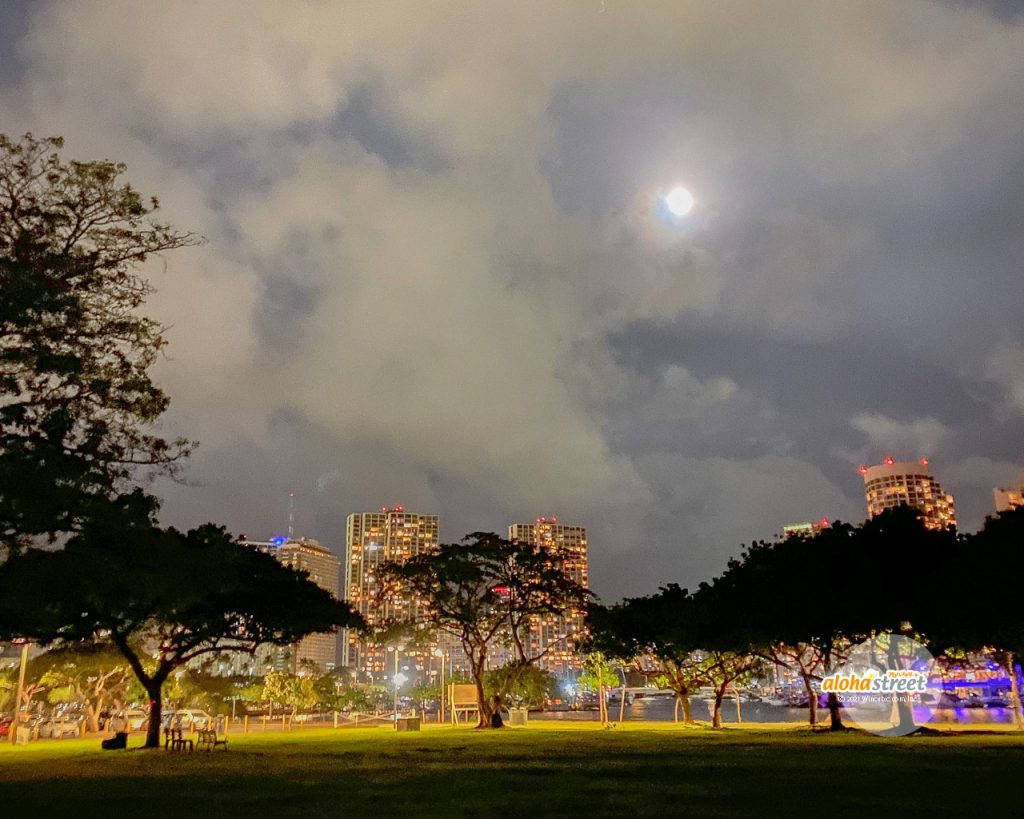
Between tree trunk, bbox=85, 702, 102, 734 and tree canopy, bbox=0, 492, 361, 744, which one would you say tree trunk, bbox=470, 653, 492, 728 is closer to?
tree canopy, bbox=0, 492, 361, 744

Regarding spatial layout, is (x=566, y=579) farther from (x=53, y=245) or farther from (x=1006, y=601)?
(x=53, y=245)

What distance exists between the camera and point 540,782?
51.4 feet

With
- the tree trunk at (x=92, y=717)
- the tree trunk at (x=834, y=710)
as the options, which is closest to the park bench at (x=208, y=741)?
the tree trunk at (x=92, y=717)

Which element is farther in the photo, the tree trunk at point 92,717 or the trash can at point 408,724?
the tree trunk at point 92,717

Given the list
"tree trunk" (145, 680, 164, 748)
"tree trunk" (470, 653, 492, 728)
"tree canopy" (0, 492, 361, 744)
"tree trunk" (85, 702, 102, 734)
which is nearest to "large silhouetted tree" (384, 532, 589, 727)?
"tree trunk" (470, 653, 492, 728)

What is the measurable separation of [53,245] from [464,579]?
31.4 meters

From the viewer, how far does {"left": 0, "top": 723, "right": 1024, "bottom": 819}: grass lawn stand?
1184 centimetres

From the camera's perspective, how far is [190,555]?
26.2 meters

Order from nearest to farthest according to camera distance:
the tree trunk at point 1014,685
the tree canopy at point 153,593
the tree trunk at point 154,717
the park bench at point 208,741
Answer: the tree canopy at point 153,593
the park bench at point 208,741
the tree trunk at point 154,717
the tree trunk at point 1014,685

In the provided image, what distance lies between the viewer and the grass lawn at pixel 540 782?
11.8 m

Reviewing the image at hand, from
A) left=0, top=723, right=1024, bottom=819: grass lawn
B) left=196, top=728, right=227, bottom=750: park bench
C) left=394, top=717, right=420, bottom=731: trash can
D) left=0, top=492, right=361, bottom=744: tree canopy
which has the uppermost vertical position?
left=0, top=492, right=361, bottom=744: tree canopy

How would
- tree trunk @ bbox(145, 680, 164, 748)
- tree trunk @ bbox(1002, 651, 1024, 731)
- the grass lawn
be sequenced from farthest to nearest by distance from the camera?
tree trunk @ bbox(1002, 651, 1024, 731) → tree trunk @ bbox(145, 680, 164, 748) → the grass lawn

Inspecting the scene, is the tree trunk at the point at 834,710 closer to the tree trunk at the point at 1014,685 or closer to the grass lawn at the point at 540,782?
the tree trunk at the point at 1014,685

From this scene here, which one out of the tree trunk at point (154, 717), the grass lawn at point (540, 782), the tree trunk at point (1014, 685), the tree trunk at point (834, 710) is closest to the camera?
the grass lawn at point (540, 782)
